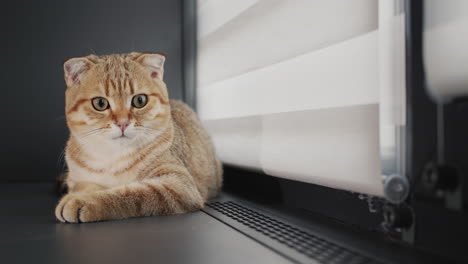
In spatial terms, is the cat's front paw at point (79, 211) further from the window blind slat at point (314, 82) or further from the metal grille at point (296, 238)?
the window blind slat at point (314, 82)

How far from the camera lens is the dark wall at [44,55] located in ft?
7.22

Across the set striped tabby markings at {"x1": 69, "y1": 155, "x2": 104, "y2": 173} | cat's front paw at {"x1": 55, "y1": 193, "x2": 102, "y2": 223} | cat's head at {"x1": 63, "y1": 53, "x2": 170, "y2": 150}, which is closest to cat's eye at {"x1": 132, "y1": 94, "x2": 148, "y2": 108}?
cat's head at {"x1": 63, "y1": 53, "x2": 170, "y2": 150}

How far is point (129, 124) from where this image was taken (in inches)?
48.2

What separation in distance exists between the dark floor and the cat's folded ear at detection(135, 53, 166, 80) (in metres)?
0.54

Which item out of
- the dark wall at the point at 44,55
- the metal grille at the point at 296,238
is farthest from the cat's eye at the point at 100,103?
the dark wall at the point at 44,55

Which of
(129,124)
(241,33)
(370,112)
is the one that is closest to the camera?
(370,112)

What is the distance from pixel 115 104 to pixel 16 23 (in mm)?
1391

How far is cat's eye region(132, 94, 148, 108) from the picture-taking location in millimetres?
1290

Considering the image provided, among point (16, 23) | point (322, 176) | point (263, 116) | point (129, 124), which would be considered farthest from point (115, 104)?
point (16, 23)

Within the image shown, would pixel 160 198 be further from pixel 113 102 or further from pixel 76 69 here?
pixel 76 69

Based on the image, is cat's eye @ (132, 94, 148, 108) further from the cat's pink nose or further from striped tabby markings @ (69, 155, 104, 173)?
striped tabby markings @ (69, 155, 104, 173)

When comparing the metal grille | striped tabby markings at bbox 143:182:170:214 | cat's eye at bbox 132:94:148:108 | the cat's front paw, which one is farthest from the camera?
cat's eye at bbox 132:94:148:108

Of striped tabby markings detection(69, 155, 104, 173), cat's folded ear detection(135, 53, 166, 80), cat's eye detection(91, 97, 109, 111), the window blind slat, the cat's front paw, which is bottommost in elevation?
the cat's front paw

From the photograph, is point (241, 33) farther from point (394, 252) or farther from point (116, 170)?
point (394, 252)
